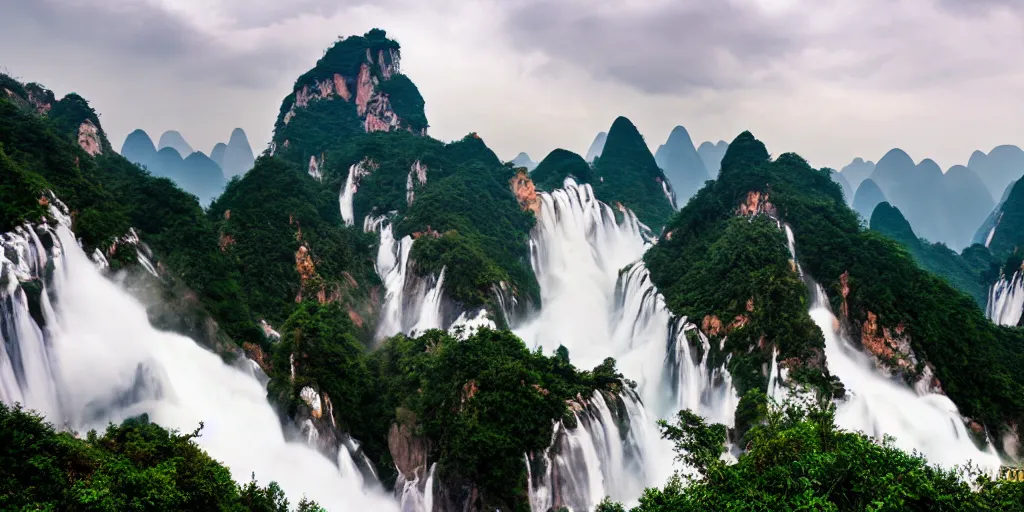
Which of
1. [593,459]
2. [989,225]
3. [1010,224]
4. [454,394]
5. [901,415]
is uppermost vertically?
[989,225]

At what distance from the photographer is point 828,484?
876cm

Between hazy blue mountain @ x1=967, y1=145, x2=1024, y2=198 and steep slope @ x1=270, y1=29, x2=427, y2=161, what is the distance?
4405 inches

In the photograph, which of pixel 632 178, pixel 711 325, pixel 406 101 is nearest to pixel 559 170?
pixel 632 178

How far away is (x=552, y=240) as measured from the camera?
38906mm

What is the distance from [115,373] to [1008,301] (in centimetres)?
3849

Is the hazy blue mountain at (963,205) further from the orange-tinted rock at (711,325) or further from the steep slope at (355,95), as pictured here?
the orange-tinted rock at (711,325)

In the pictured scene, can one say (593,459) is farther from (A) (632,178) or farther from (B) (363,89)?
(B) (363,89)

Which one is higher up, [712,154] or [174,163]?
[712,154]

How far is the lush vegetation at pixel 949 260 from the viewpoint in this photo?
124 ft

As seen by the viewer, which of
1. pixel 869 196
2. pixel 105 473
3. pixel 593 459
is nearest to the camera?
pixel 105 473

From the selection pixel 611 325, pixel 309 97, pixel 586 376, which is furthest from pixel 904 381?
pixel 309 97

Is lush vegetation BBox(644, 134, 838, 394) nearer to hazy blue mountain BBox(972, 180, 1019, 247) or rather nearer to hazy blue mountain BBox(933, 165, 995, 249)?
hazy blue mountain BBox(972, 180, 1019, 247)

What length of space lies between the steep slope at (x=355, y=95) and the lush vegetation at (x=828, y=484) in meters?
47.7

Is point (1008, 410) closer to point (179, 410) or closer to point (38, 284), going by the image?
point (179, 410)
